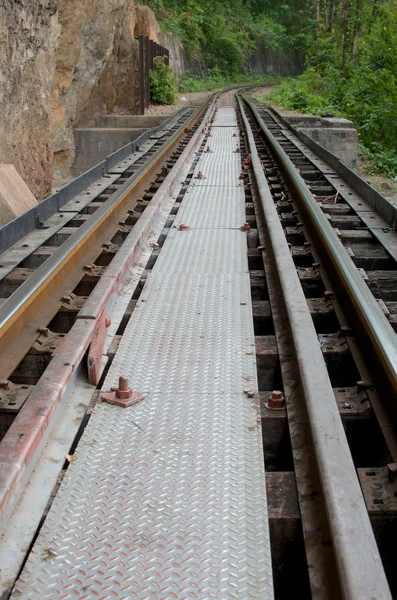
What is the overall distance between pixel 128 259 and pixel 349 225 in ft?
8.46

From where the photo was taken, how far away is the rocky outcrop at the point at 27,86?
30.9ft

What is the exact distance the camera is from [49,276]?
14.5 feet

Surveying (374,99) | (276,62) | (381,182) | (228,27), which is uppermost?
(228,27)

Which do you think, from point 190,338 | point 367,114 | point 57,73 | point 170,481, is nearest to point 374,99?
point 367,114

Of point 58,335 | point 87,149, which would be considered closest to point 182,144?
point 87,149

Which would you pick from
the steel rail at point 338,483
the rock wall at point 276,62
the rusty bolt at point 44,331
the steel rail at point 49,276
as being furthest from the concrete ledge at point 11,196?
the rock wall at point 276,62

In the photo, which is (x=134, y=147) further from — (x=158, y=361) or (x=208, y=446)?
(x=208, y=446)

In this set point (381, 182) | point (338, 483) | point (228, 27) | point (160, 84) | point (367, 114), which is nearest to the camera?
point (338, 483)

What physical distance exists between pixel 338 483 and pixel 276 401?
832 mm

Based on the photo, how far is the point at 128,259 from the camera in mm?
4902

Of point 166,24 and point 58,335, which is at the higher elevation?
point 166,24

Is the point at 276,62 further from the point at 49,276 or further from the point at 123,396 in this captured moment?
the point at 123,396

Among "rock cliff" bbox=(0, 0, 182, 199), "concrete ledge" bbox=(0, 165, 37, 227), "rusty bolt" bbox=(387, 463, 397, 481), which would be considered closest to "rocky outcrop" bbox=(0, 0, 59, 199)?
"rock cliff" bbox=(0, 0, 182, 199)

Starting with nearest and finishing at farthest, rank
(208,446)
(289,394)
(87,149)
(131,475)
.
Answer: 1. (131,475)
2. (208,446)
3. (289,394)
4. (87,149)
